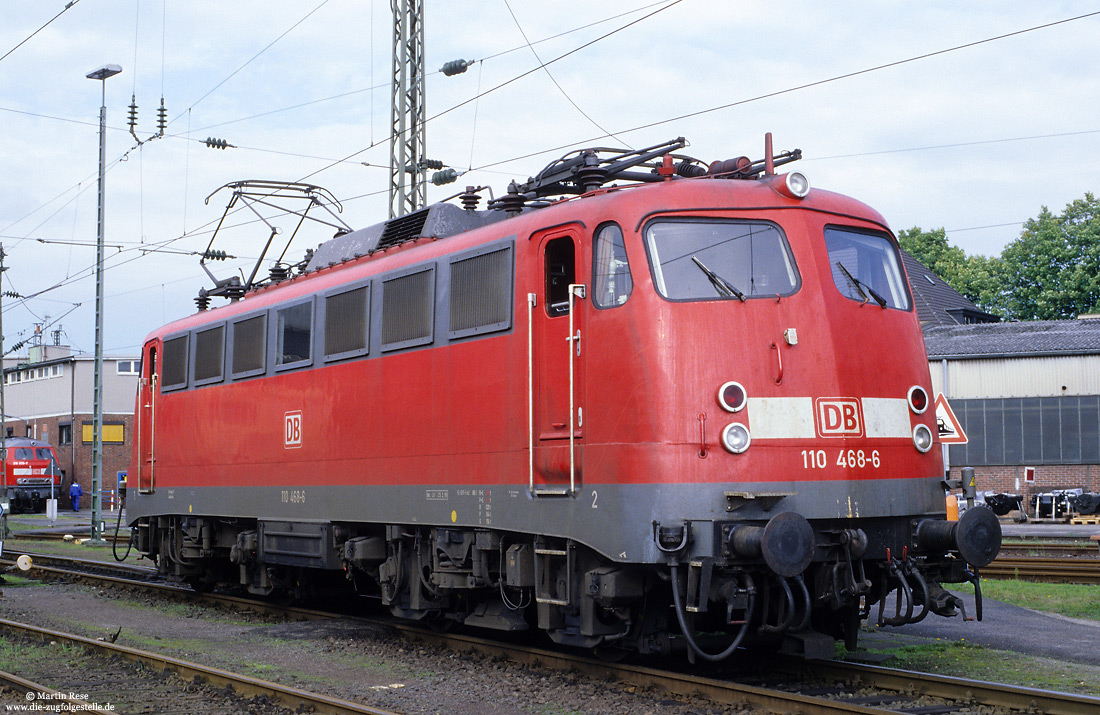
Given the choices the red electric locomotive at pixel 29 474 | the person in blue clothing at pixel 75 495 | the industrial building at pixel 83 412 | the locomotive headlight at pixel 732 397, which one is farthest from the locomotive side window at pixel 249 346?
the industrial building at pixel 83 412

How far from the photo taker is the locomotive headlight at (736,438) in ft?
27.3

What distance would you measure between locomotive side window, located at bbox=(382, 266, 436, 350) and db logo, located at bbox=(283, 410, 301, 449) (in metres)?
2.08

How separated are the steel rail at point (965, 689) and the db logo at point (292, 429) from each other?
21.4 ft

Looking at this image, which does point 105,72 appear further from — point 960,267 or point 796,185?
point 960,267

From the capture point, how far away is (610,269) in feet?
29.5

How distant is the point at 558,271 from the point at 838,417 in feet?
8.57

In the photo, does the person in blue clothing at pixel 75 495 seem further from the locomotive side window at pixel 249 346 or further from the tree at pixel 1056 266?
the tree at pixel 1056 266

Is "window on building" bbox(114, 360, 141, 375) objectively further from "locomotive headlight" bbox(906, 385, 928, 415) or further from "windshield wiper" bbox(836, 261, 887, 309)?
"locomotive headlight" bbox(906, 385, 928, 415)

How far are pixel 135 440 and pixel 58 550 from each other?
9.85 m

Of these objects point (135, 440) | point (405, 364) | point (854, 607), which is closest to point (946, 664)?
point (854, 607)

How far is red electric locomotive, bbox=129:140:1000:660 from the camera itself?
8.38 meters

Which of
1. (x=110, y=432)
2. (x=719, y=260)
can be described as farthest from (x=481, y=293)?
(x=110, y=432)

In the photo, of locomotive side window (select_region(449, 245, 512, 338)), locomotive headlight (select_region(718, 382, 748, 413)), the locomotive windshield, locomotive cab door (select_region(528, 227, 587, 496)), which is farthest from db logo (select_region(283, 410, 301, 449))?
locomotive headlight (select_region(718, 382, 748, 413))

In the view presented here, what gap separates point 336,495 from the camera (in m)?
12.4
